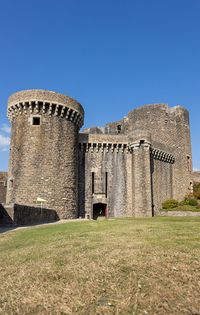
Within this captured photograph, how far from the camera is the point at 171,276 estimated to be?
15.8 feet

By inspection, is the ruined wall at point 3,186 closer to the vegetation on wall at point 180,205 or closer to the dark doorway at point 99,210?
the dark doorway at point 99,210

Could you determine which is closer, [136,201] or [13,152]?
[13,152]

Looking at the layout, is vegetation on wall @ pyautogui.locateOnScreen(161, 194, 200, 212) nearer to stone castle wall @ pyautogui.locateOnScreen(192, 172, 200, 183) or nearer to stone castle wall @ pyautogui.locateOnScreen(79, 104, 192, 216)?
stone castle wall @ pyautogui.locateOnScreen(79, 104, 192, 216)

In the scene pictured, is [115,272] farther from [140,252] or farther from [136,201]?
[136,201]

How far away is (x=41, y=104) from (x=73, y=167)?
6.09 m

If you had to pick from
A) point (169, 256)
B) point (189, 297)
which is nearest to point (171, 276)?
point (189, 297)

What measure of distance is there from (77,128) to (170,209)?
12.4m

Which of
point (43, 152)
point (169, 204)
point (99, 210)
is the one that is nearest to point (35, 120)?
point (43, 152)

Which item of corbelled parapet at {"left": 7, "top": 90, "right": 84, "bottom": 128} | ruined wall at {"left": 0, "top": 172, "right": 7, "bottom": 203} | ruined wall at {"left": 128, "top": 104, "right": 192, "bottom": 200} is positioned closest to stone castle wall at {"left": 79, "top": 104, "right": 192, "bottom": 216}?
ruined wall at {"left": 128, "top": 104, "right": 192, "bottom": 200}

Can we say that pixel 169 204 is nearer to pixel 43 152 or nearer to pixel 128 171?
pixel 128 171

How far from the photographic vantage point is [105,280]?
15.8 ft

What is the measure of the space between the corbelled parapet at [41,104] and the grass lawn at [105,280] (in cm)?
1746

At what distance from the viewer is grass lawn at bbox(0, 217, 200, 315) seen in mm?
3881

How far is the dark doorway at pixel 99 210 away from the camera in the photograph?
2641cm
